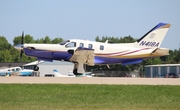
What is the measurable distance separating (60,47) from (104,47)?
3.85m

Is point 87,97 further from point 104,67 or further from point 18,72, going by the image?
point 104,67

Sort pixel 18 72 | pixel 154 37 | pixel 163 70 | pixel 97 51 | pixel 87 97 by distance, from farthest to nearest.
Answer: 1. pixel 163 70
2. pixel 18 72
3. pixel 154 37
4. pixel 97 51
5. pixel 87 97

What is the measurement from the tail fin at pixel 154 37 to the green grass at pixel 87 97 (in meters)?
17.3

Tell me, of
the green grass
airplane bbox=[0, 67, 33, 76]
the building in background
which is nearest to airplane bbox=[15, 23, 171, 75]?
the green grass

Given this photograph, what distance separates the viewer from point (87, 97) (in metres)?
17.3

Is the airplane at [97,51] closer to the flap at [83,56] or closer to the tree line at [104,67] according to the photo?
the flap at [83,56]

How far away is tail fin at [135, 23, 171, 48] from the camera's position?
124 ft

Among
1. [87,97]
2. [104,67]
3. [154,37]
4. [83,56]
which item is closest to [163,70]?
[104,67]

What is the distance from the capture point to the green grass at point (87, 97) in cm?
1502

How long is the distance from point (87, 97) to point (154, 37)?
861 inches

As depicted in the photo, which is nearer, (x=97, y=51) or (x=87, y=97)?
(x=87, y=97)

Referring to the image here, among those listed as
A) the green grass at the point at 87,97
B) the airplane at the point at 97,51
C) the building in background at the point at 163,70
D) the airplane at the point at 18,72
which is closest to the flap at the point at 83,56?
the airplane at the point at 97,51

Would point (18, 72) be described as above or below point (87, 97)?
below

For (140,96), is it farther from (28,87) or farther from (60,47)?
(60,47)
